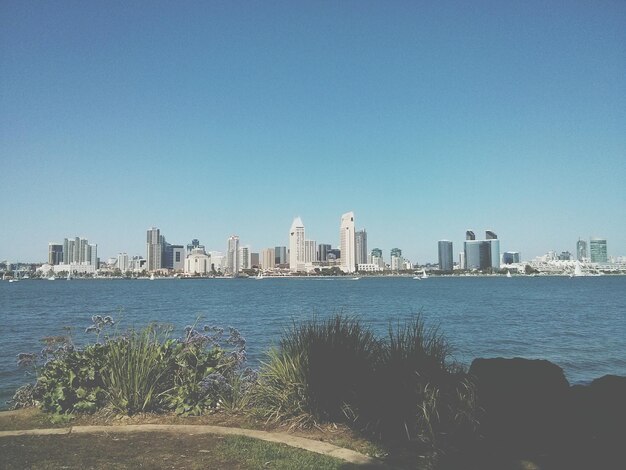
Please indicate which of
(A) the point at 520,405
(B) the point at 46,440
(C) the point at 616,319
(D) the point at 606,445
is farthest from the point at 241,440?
(C) the point at 616,319

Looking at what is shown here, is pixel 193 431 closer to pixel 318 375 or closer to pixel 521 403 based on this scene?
pixel 318 375

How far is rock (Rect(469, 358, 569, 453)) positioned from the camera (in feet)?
22.2

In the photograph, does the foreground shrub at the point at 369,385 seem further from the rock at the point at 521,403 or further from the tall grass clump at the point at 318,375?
the rock at the point at 521,403

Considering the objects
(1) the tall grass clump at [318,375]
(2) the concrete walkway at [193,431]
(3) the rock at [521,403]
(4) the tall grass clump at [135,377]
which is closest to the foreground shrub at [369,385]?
(1) the tall grass clump at [318,375]

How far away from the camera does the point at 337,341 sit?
791cm

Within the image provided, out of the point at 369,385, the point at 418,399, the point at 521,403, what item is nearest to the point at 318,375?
the point at 369,385

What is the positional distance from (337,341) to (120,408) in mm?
3290

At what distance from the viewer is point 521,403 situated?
7340mm

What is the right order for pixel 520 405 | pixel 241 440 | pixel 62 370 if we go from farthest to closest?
pixel 62 370
pixel 520 405
pixel 241 440

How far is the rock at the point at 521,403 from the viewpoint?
676cm

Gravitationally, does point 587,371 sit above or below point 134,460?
below

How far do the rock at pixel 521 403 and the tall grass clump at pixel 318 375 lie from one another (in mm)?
1670

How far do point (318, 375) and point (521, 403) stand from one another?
290 cm

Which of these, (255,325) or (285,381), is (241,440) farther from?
(255,325)
